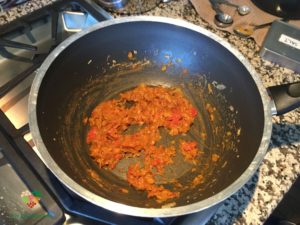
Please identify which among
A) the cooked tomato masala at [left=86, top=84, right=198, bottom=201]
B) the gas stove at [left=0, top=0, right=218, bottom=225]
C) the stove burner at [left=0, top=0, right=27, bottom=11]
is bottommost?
the cooked tomato masala at [left=86, top=84, right=198, bottom=201]

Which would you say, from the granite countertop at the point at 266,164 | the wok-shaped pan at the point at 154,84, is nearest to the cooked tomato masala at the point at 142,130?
→ the wok-shaped pan at the point at 154,84

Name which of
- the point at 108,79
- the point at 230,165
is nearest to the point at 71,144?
the point at 108,79

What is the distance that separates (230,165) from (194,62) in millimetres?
319

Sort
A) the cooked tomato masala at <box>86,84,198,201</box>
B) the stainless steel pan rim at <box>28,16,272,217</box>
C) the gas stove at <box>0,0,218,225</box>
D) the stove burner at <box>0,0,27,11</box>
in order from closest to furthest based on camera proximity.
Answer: the stainless steel pan rim at <box>28,16,272,217</box>, the gas stove at <box>0,0,218,225</box>, the cooked tomato masala at <box>86,84,198,201</box>, the stove burner at <box>0,0,27,11</box>

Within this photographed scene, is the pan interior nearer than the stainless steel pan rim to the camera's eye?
No

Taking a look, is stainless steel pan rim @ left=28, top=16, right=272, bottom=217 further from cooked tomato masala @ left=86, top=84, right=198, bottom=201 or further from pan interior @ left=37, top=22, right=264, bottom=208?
cooked tomato masala @ left=86, top=84, right=198, bottom=201

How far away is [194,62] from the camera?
3.03 ft

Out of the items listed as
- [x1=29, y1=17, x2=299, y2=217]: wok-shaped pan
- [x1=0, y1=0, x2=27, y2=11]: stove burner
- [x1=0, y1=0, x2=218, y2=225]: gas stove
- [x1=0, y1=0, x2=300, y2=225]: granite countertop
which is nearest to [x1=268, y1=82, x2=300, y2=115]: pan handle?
[x1=29, y1=17, x2=299, y2=217]: wok-shaped pan

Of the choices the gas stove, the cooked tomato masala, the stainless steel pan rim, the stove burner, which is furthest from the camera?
the stove burner

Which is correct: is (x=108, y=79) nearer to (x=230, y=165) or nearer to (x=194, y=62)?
(x=194, y=62)

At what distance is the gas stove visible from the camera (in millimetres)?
675

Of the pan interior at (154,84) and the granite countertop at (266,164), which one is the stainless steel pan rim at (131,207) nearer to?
the pan interior at (154,84)

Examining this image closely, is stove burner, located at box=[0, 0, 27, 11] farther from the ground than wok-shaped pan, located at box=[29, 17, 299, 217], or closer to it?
farther from the ground

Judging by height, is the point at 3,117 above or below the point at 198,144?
above
